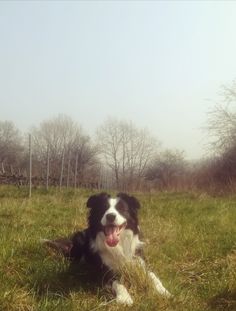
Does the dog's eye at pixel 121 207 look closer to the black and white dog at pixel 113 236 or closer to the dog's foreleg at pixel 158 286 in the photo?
the black and white dog at pixel 113 236

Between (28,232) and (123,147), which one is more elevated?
(123,147)

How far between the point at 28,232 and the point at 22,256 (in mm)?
1120

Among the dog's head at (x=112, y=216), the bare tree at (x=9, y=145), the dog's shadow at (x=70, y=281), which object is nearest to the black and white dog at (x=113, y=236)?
the dog's head at (x=112, y=216)

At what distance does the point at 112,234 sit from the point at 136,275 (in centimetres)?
54

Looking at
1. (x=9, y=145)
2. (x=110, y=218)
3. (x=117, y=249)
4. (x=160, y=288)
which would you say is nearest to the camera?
(x=160, y=288)

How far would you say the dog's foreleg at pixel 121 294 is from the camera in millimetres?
4066

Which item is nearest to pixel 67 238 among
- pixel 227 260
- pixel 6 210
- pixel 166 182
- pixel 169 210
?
pixel 227 260

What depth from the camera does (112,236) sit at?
4.75 meters

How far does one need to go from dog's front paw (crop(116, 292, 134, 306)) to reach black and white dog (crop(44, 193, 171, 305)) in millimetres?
170

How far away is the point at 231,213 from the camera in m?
9.77

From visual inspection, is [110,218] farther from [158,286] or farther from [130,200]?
[158,286]

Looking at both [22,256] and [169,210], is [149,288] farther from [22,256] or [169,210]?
[169,210]

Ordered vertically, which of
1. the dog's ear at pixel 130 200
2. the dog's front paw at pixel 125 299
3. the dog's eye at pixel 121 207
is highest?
the dog's ear at pixel 130 200

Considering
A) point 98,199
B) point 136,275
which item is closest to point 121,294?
point 136,275
